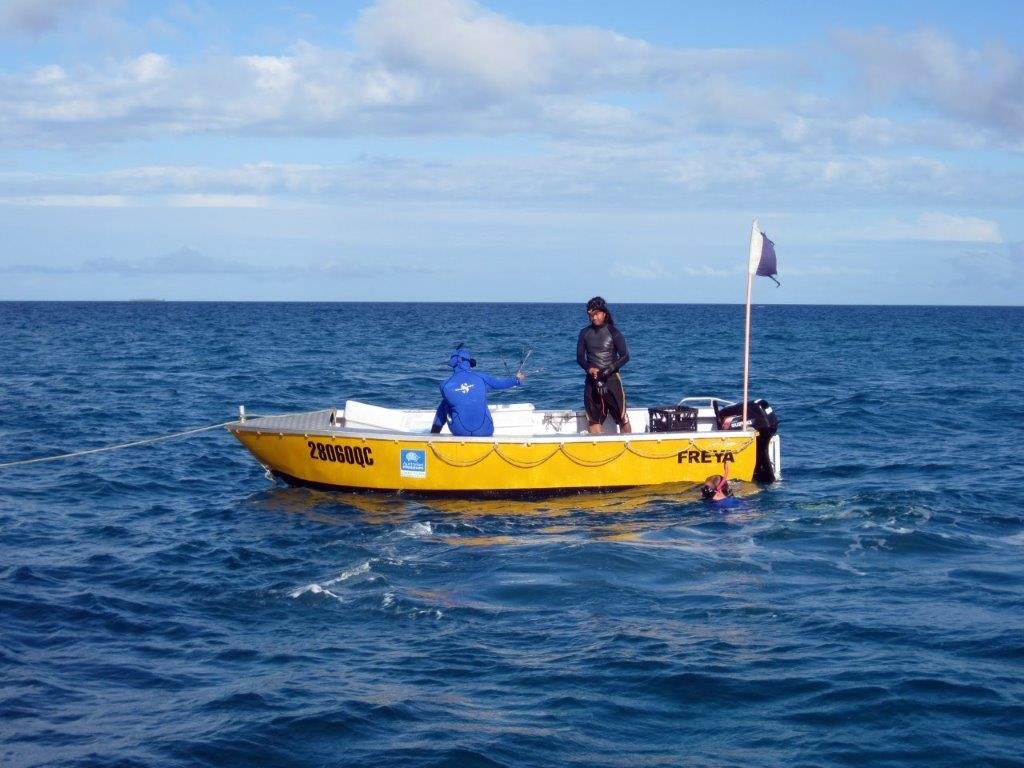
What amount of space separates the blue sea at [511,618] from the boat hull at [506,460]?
0.96 ft

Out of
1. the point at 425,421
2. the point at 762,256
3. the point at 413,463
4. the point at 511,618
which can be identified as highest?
the point at 762,256

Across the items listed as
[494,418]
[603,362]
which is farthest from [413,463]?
[603,362]

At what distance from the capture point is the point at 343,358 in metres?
43.2

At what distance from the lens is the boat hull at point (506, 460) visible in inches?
573

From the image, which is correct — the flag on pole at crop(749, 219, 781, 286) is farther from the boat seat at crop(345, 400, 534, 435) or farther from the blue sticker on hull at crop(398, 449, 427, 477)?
the blue sticker on hull at crop(398, 449, 427, 477)

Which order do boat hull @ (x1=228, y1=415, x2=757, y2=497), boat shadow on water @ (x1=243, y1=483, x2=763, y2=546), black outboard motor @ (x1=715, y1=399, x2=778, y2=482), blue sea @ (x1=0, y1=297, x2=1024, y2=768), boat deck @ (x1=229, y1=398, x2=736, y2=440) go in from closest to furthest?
blue sea @ (x1=0, y1=297, x2=1024, y2=768), boat shadow on water @ (x1=243, y1=483, x2=763, y2=546), boat hull @ (x1=228, y1=415, x2=757, y2=497), black outboard motor @ (x1=715, y1=399, x2=778, y2=482), boat deck @ (x1=229, y1=398, x2=736, y2=440)

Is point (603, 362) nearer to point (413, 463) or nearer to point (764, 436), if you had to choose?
point (764, 436)

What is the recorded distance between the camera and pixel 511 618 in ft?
32.1

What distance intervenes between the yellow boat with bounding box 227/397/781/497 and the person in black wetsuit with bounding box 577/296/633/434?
0.69m

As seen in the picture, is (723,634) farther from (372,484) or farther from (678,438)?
(372,484)

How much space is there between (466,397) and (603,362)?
193cm

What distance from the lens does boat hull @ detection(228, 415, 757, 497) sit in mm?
14562

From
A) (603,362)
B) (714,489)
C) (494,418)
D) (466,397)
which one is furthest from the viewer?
(494,418)

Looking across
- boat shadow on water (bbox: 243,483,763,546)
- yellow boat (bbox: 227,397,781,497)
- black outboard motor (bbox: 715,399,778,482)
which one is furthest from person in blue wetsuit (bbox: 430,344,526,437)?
black outboard motor (bbox: 715,399,778,482)
